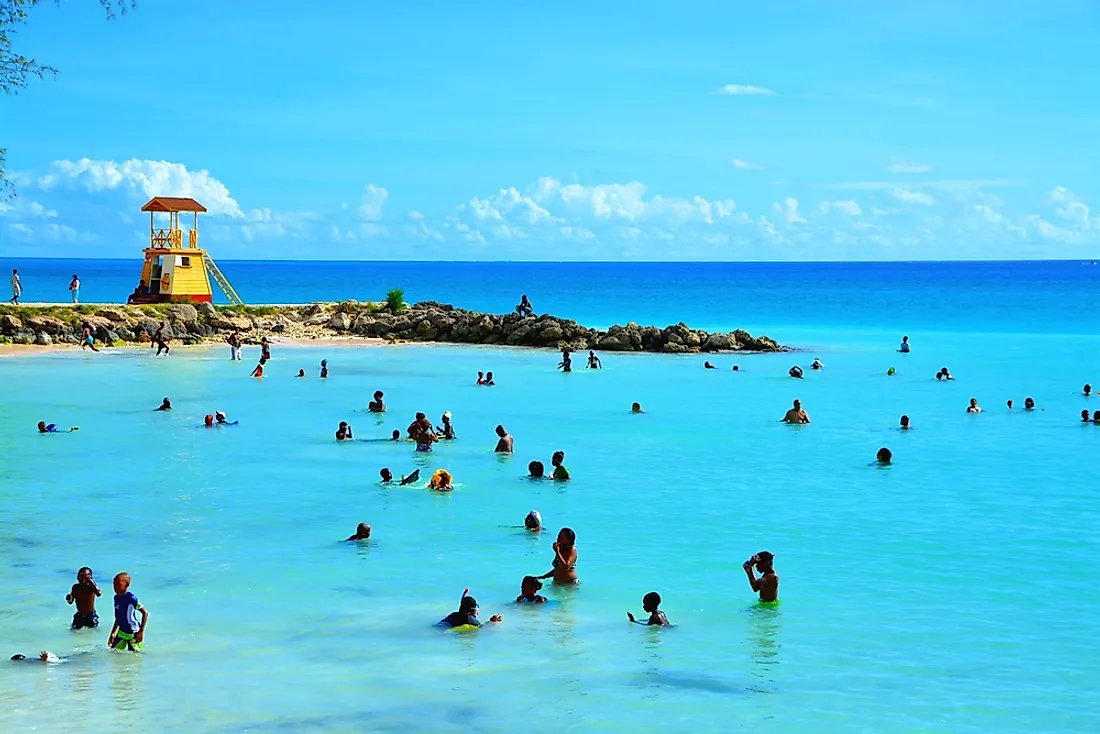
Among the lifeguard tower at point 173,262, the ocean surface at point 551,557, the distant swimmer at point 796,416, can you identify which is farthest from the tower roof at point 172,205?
the distant swimmer at point 796,416

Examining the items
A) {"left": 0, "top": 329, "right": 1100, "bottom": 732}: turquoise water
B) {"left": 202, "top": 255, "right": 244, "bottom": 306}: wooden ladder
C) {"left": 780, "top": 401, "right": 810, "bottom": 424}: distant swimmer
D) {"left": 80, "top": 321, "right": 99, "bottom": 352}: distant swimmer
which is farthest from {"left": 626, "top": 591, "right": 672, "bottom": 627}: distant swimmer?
{"left": 202, "top": 255, "right": 244, "bottom": 306}: wooden ladder

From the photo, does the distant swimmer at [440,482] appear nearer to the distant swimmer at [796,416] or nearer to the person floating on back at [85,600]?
the person floating on back at [85,600]

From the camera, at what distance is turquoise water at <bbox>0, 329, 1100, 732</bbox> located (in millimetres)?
14375

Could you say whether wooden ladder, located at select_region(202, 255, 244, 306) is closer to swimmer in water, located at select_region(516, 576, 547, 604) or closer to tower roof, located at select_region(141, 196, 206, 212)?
tower roof, located at select_region(141, 196, 206, 212)

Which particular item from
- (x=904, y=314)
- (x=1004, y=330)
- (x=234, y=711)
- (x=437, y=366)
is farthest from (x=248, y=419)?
(x=904, y=314)

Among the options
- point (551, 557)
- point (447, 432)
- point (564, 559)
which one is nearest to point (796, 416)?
point (447, 432)

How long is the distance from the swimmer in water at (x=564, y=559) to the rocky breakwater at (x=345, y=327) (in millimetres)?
42777

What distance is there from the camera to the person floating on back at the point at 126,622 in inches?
616

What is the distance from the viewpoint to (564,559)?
62.9ft

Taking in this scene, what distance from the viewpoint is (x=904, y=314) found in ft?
353

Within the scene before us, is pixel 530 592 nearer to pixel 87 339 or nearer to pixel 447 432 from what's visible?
pixel 447 432

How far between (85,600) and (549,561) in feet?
25.6

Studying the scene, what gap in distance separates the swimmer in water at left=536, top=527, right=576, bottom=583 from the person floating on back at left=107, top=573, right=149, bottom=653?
6.28 meters

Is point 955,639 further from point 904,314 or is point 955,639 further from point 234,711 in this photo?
point 904,314
